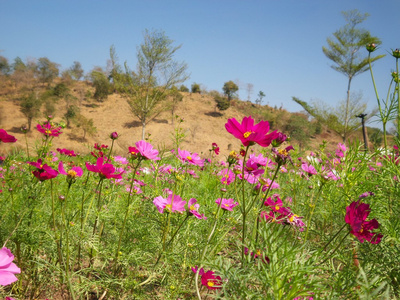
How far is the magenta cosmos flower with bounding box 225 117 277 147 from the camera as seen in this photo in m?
0.74

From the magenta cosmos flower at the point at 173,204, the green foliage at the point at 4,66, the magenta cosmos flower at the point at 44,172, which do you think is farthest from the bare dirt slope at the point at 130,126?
the magenta cosmos flower at the point at 44,172

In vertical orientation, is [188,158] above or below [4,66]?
below

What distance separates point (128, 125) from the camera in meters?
17.6

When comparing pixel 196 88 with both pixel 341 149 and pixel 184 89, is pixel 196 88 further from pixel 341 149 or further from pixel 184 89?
pixel 341 149

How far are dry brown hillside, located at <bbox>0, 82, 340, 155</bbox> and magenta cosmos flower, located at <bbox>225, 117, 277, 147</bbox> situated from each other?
39.6 feet

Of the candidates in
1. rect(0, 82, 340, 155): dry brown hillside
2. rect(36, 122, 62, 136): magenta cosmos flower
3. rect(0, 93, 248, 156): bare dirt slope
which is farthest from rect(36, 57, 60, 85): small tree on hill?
rect(36, 122, 62, 136): magenta cosmos flower

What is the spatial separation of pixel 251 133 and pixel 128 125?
17.8 meters

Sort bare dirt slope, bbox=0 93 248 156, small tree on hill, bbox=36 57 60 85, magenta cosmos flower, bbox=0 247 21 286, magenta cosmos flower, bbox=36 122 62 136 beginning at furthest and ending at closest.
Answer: small tree on hill, bbox=36 57 60 85
bare dirt slope, bbox=0 93 248 156
magenta cosmos flower, bbox=36 122 62 136
magenta cosmos flower, bbox=0 247 21 286

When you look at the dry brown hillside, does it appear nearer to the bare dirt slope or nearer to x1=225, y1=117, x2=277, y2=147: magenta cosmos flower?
the bare dirt slope

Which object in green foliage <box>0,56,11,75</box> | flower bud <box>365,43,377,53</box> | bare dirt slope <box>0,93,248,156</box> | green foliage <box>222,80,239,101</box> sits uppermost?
green foliage <box>222,80,239,101</box>

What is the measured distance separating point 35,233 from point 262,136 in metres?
1.15

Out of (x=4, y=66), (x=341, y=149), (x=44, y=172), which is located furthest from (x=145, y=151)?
(x=4, y=66)

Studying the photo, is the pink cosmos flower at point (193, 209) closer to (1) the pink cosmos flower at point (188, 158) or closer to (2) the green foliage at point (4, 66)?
(1) the pink cosmos flower at point (188, 158)

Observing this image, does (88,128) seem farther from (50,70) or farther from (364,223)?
(364,223)
